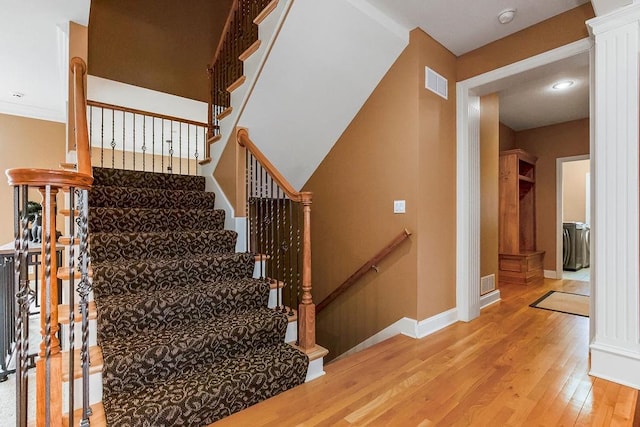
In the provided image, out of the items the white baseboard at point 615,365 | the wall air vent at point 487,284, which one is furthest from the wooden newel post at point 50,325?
the wall air vent at point 487,284

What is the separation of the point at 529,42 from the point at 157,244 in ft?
11.8

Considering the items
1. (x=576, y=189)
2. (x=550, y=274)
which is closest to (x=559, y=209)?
(x=550, y=274)

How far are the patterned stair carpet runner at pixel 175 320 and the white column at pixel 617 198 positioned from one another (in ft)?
6.60

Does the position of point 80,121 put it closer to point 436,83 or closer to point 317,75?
point 317,75

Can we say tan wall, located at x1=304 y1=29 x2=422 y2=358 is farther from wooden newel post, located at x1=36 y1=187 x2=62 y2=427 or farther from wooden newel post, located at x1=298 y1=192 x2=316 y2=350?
wooden newel post, located at x1=36 y1=187 x2=62 y2=427

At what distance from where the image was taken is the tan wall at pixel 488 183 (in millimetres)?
3885

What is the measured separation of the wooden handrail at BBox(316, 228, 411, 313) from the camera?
286 cm

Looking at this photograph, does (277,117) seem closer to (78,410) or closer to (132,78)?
(78,410)

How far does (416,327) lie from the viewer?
279 cm

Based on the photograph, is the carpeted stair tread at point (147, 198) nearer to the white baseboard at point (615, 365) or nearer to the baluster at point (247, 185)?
the baluster at point (247, 185)

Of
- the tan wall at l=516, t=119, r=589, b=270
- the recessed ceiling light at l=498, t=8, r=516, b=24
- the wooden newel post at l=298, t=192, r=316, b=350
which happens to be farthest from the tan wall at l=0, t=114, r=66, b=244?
the tan wall at l=516, t=119, r=589, b=270

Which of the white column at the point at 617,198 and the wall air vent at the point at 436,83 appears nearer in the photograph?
the white column at the point at 617,198

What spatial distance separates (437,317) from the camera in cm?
299

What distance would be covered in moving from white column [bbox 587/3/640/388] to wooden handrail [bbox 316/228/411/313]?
4.42 feet
